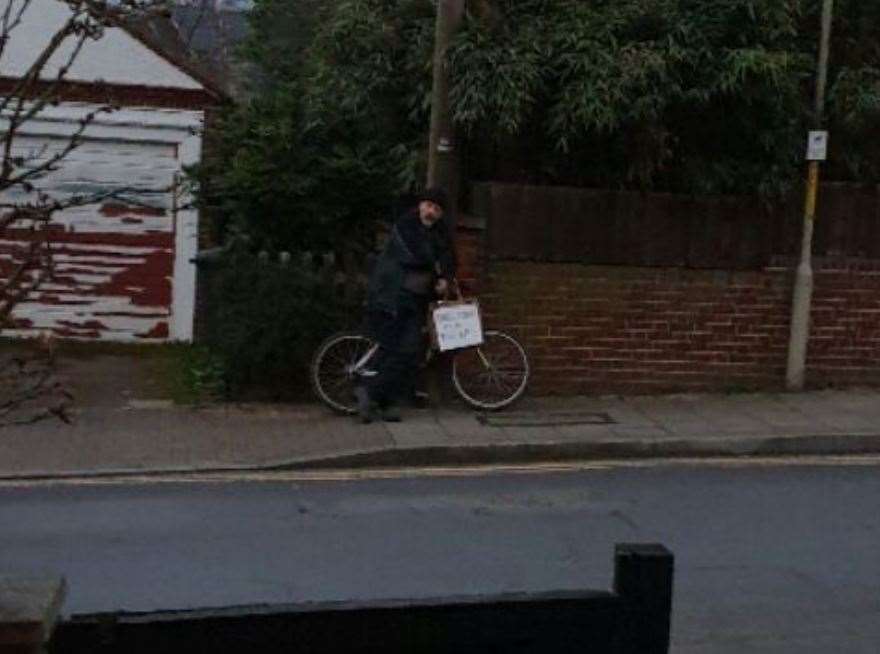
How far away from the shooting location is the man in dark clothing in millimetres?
11344

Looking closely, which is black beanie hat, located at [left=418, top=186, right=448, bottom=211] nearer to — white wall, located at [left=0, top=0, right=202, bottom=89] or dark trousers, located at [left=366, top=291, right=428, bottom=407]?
dark trousers, located at [left=366, top=291, right=428, bottom=407]

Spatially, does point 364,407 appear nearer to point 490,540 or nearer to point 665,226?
point 665,226

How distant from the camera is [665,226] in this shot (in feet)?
40.3

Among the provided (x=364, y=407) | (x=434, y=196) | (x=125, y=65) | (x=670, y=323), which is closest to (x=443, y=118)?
(x=434, y=196)

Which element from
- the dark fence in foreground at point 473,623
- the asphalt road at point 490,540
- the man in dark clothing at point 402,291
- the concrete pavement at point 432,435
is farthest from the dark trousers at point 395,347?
the dark fence in foreground at point 473,623

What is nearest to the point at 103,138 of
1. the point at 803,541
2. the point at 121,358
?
the point at 121,358

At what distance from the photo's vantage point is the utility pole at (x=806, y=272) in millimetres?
12188

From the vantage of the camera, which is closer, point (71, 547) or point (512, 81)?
point (71, 547)

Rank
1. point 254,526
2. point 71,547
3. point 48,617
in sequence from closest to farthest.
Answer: point 48,617 < point 71,547 < point 254,526

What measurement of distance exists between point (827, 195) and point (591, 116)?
2.54 m

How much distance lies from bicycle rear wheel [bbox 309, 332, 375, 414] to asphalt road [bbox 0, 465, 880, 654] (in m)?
2.12

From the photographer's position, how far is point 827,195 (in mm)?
12547

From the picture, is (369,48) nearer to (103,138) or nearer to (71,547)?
(103,138)

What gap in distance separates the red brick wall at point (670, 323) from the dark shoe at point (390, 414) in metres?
1.26
